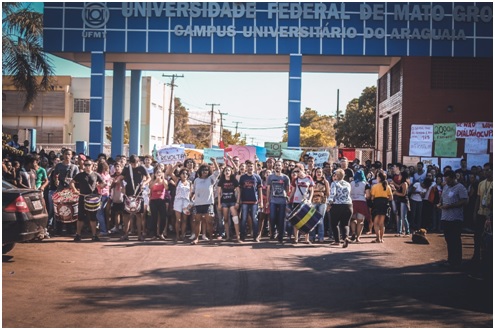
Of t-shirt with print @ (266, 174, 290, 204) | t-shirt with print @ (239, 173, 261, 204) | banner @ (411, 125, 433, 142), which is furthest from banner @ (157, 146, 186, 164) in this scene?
banner @ (411, 125, 433, 142)

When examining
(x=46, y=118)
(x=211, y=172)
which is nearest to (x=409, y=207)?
(x=211, y=172)

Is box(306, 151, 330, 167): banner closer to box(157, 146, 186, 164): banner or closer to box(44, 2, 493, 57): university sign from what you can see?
box(157, 146, 186, 164): banner

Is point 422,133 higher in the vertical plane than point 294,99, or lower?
lower

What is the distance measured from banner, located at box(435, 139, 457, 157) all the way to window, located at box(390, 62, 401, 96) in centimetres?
777

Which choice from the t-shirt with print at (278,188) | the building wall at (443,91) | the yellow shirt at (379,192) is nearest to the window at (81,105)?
the building wall at (443,91)

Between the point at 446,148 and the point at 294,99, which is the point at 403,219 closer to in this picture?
the point at 446,148

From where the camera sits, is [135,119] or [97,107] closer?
[97,107]

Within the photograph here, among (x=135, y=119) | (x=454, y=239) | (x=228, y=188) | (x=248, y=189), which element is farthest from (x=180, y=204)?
(x=135, y=119)

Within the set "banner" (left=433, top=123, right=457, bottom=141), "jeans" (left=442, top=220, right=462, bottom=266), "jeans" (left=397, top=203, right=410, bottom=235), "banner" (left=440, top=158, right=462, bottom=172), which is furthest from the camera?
"banner" (left=440, top=158, right=462, bottom=172)

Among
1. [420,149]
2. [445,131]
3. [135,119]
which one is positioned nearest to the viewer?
[445,131]

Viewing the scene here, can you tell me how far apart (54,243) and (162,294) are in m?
6.45

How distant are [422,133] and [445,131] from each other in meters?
0.97

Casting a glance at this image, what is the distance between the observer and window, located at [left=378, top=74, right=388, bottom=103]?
33.8 metres

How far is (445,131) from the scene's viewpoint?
75.5 ft
